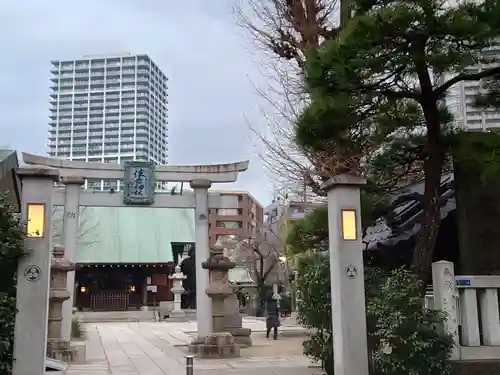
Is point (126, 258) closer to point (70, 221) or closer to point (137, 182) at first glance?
point (70, 221)

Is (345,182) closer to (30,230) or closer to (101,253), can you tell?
(30,230)

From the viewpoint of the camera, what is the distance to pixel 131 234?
130 ft

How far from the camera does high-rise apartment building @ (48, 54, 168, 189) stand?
7119cm

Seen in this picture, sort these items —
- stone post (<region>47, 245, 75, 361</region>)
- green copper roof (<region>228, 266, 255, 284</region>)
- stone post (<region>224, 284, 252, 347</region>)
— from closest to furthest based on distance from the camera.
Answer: stone post (<region>47, 245, 75, 361</region>) → stone post (<region>224, 284, 252, 347</region>) → green copper roof (<region>228, 266, 255, 284</region>)

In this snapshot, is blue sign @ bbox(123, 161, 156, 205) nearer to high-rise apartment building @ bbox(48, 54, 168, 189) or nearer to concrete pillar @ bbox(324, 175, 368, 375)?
concrete pillar @ bbox(324, 175, 368, 375)

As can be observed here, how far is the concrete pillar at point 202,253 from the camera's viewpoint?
14.8m

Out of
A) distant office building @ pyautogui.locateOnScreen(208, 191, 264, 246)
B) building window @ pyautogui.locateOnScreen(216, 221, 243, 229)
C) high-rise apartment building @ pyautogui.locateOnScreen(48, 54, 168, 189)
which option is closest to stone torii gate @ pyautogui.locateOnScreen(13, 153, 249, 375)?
distant office building @ pyautogui.locateOnScreen(208, 191, 264, 246)

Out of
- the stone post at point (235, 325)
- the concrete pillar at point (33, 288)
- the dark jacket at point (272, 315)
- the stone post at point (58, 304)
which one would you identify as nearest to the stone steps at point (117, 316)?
the dark jacket at point (272, 315)

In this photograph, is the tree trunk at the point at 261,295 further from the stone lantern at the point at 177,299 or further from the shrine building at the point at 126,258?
the shrine building at the point at 126,258

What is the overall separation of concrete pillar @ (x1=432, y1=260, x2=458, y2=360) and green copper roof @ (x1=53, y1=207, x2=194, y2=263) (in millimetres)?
29947

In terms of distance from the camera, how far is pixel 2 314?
7117 mm

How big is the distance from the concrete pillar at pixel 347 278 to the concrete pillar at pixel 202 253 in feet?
25.3

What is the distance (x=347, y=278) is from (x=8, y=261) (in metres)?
4.29

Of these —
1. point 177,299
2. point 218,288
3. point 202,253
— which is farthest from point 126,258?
point 218,288
